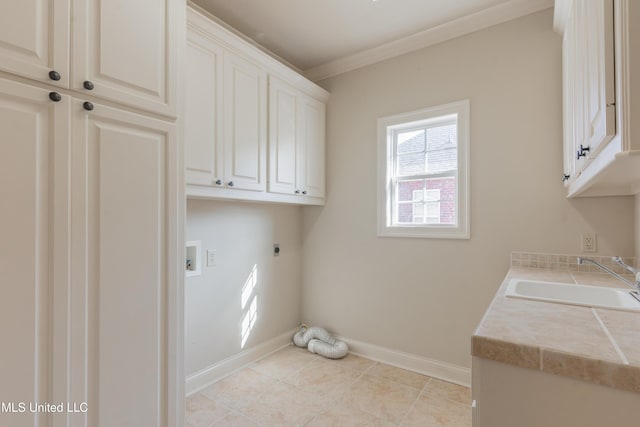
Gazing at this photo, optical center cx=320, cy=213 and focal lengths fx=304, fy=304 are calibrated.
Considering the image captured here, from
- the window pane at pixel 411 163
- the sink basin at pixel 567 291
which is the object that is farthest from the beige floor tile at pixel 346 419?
the window pane at pixel 411 163

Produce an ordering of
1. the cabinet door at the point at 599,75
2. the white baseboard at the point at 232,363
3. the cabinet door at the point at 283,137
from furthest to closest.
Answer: the cabinet door at the point at 283,137, the white baseboard at the point at 232,363, the cabinet door at the point at 599,75

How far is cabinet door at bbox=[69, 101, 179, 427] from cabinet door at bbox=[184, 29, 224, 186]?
497mm

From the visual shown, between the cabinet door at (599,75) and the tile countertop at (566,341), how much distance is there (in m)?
0.56

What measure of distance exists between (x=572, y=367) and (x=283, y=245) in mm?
2575

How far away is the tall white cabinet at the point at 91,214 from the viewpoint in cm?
99

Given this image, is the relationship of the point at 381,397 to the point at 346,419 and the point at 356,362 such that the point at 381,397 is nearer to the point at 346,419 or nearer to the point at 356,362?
the point at 346,419

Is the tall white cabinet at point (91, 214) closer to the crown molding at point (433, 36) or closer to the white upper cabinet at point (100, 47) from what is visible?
the white upper cabinet at point (100, 47)

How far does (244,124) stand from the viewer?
7.42 ft

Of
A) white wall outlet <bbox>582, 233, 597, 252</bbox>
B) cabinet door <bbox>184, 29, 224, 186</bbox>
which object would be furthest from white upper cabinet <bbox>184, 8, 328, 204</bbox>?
white wall outlet <bbox>582, 233, 597, 252</bbox>

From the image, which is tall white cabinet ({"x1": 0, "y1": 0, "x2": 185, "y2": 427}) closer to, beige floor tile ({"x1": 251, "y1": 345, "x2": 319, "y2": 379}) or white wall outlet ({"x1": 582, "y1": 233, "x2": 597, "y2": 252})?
beige floor tile ({"x1": 251, "y1": 345, "x2": 319, "y2": 379})

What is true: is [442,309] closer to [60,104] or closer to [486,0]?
[486,0]

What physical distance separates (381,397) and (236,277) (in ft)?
4.80

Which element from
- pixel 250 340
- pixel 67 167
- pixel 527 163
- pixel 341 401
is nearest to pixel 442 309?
pixel 341 401

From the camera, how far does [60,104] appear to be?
3.54 feet
